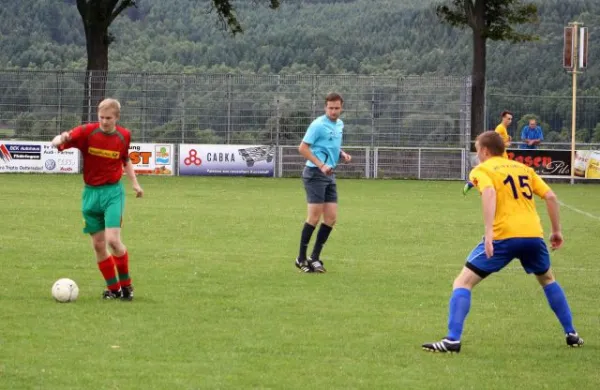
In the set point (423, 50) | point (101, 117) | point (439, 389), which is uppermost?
point (423, 50)

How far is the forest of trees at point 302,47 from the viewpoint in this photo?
202 ft

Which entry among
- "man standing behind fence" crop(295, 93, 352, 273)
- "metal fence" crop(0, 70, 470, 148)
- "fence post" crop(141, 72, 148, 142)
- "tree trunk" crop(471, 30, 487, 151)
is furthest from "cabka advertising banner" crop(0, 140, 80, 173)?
"man standing behind fence" crop(295, 93, 352, 273)

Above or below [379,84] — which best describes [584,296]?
below

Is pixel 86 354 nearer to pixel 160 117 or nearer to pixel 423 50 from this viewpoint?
pixel 160 117

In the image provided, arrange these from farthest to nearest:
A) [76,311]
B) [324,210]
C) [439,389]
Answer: [324,210] < [76,311] < [439,389]

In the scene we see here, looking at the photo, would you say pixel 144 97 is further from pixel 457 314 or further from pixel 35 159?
pixel 457 314

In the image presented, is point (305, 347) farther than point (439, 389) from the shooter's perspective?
Yes

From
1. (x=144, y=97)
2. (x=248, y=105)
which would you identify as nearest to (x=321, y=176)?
(x=248, y=105)

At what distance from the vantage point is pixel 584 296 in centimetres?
1220

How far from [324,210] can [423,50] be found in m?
60.5

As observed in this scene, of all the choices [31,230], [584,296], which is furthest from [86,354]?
[31,230]

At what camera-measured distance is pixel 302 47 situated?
74.1 meters

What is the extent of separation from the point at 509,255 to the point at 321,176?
203 inches

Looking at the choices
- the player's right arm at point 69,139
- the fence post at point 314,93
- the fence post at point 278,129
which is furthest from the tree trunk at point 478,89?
the player's right arm at point 69,139
